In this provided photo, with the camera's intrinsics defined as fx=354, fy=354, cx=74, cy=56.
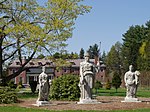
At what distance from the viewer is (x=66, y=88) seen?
23766 millimetres

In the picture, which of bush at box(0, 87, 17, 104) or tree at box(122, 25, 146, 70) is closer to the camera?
bush at box(0, 87, 17, 104)

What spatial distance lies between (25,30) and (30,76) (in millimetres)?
67130

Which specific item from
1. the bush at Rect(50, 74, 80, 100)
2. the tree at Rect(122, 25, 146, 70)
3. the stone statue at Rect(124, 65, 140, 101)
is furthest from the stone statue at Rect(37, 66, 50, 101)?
the tree at Rect(122, 25, 146, 70)

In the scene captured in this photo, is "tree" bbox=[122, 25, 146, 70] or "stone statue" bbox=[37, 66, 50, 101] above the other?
"tree" bbox=[122, 25, 146, 70]

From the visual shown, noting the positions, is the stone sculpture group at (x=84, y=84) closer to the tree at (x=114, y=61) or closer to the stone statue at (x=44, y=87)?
the stone statue at (x=44, y=87)

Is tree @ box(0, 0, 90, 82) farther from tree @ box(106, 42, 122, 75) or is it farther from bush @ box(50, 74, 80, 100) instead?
tree @ box(106, 42, 122, 75)

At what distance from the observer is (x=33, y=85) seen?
36.5 m

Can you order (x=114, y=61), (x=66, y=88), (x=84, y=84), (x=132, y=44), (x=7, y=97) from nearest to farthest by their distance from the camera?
(x=84, y=84) < (x=7, y=97) < (x=66, y=88) < (x=132, y=44) < (x=114, y=61)

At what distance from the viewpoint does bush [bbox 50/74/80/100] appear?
76.7 feet

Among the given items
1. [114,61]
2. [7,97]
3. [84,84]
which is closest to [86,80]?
[84,84]

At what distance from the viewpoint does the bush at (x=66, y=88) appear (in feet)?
76.7

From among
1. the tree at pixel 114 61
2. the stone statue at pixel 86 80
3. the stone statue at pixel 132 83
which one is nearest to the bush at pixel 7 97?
the stone statue at pixel 86 80

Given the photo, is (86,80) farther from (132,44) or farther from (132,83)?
(132,44)

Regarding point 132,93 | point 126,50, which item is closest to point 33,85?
point 132,93
